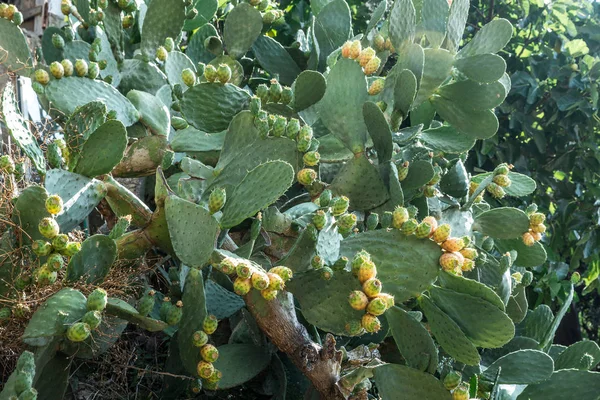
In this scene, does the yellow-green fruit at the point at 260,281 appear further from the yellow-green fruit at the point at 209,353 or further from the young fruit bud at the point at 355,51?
the young fruit bud at the point at 355,51

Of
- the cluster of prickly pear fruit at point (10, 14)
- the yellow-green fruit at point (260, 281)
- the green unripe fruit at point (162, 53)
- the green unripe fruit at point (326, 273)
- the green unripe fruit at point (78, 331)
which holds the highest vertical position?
the cluster of prickly pear fruit at point (10, 14)

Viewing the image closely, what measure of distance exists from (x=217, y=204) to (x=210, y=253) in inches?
3.4

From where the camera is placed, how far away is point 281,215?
136 cm

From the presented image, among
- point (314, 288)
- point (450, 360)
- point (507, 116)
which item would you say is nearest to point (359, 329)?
point (314, 288)

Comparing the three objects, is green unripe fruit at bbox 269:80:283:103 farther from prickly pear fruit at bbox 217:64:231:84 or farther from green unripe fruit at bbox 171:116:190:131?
green unripe fruit at bbox 171:116:190:131

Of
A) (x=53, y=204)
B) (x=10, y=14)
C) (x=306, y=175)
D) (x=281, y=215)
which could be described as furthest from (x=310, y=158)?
(x=10, y=14)

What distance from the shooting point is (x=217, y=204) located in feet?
3.75

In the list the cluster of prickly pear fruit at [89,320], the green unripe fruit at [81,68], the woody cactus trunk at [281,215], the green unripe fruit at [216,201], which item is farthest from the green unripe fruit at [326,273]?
the green unripe fruit at [81,68]

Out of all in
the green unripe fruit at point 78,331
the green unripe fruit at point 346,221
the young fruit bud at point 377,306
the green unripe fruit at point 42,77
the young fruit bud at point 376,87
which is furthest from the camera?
the young fruit bud at point 376,87

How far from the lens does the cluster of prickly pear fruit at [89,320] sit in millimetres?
986

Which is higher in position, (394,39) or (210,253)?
(394,39)

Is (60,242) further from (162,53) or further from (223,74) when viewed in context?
(162,53)

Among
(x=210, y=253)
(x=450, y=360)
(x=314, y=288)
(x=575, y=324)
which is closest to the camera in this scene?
(x=210, y=253)

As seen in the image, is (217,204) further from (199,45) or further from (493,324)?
(199,45)
